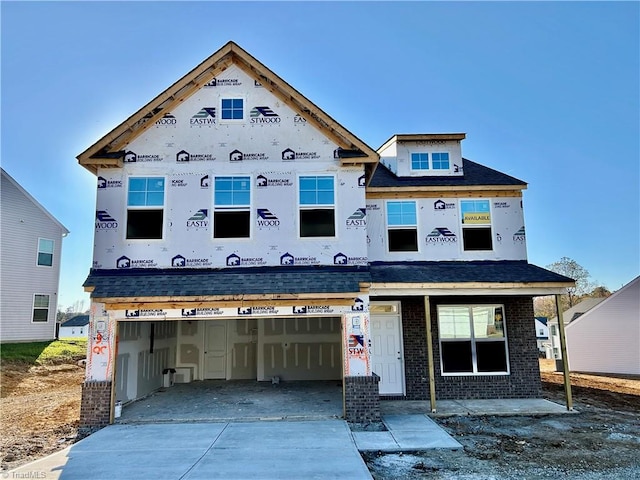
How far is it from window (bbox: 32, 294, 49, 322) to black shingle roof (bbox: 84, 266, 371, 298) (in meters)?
15.5

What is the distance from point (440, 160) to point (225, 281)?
783 centimetres

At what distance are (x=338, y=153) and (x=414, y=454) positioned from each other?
6.57 m

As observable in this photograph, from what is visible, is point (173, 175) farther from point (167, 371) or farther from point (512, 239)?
point (512, 239)

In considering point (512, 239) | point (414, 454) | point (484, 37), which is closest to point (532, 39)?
point (484, 37)

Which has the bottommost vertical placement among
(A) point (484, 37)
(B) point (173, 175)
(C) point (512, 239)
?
(C) point (512, 239)

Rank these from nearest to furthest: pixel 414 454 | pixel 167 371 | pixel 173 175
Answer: pixel 414 454
pixel 173 175
pixel 167 371

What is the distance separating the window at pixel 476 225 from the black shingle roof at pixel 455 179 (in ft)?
2.05

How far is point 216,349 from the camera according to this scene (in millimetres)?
14758

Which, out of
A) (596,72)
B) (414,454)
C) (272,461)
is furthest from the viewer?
(596,72)

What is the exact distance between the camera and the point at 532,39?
1232cm

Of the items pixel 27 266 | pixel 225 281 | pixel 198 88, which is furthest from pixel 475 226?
pixel 27 266

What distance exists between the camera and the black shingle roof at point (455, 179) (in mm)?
12281

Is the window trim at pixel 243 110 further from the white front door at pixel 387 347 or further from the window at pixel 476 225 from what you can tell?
the window at pixel 476 225

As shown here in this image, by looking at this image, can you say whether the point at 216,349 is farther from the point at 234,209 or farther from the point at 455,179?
the point at 455,179
